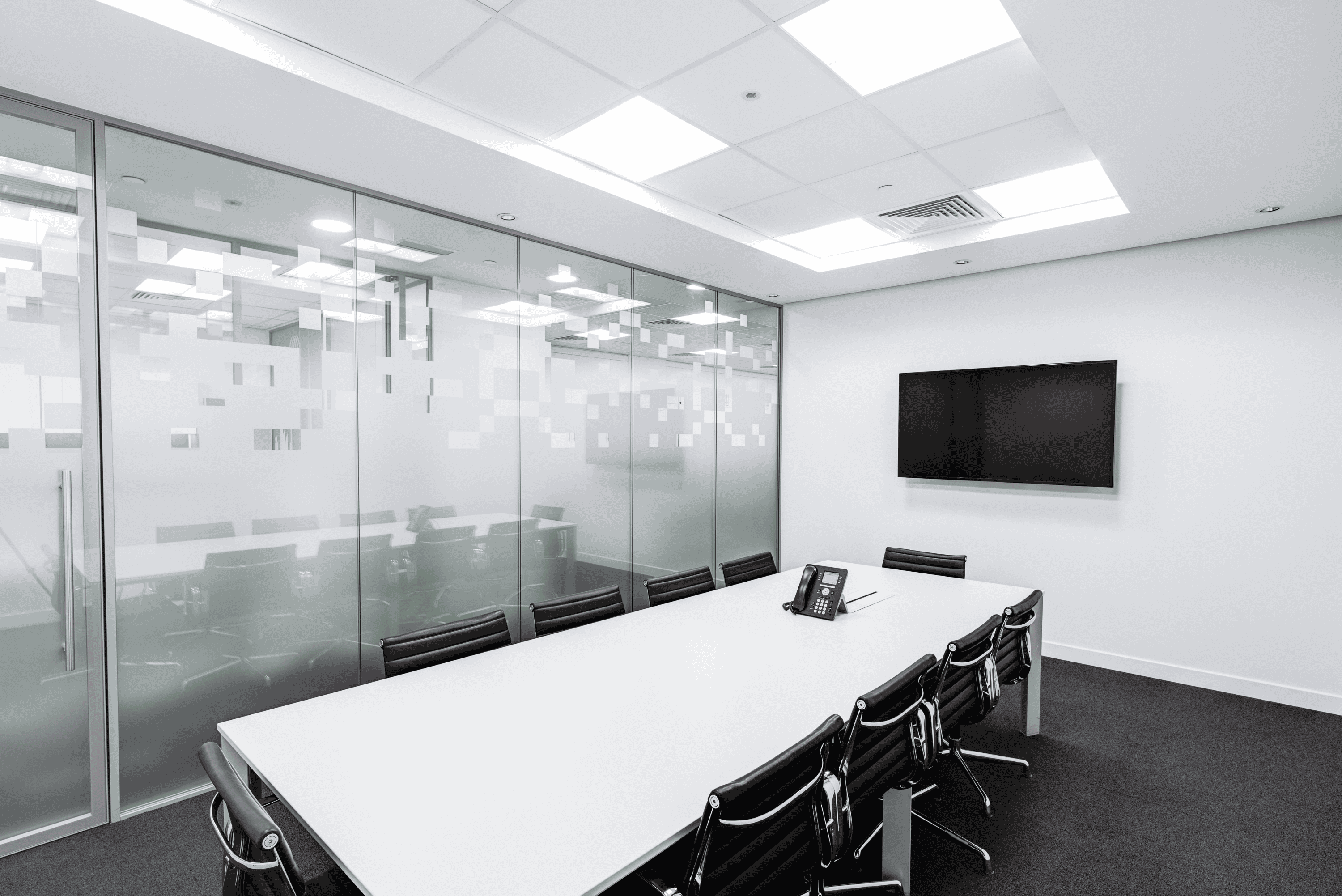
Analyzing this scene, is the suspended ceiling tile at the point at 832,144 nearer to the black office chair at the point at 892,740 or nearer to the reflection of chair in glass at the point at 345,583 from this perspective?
the black office chair at the point at 892,740

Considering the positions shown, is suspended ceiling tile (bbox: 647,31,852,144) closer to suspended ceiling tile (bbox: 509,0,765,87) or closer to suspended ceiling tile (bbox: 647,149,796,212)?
suspended ceiling tile (bbox: 509,0,765,87)

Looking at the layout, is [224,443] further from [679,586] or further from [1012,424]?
[1012,424]

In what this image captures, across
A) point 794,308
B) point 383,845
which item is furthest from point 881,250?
point 383,845

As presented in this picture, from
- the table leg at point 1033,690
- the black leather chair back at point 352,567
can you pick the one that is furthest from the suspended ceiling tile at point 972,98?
the black leather chair back at point 352,567

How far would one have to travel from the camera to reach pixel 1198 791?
3139 millimetres

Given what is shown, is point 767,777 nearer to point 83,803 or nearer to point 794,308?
point 83,803

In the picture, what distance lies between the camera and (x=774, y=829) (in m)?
1.69

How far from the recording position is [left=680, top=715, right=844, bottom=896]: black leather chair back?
4.88 ft

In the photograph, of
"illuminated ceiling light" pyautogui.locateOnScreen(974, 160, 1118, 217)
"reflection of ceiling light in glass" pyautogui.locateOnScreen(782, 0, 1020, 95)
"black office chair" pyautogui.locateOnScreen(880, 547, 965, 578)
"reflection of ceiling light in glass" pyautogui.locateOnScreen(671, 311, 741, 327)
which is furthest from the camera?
"reflection of ceiling light in glass" pyautogui.locateOnScreen(671, 311, 741, 327)

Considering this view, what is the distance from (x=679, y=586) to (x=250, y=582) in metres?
2.30

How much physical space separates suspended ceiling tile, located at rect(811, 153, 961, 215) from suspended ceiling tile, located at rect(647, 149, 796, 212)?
1.05 feet

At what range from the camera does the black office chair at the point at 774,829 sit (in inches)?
58.6

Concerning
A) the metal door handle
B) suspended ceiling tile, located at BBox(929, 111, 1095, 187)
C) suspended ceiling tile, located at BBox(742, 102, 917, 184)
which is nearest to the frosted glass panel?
the metal door handle

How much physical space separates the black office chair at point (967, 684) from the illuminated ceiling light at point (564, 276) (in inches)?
139
